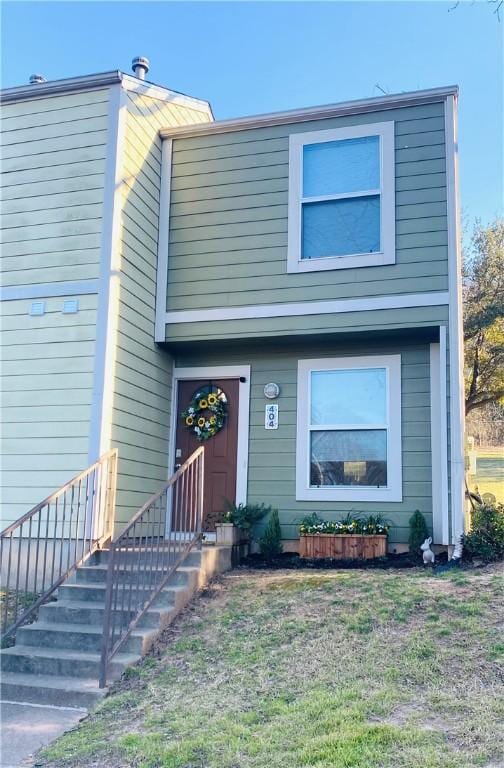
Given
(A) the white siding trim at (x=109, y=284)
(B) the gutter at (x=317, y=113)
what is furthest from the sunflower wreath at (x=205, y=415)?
(B) the gutter at (x=317, y=113)

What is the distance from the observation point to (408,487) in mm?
7094

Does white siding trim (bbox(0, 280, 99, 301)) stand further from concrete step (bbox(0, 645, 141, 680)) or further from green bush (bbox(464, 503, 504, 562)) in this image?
green bush (bbox(464, 503, 504, 562))

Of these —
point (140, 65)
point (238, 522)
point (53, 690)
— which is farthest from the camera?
point (140, 65)

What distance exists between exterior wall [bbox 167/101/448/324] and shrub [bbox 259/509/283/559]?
240cm

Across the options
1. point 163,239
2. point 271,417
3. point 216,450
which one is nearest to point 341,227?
point 163,239

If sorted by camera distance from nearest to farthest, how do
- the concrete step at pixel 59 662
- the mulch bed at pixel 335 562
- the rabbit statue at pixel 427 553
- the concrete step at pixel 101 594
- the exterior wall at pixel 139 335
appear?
the concrete step at pixel 59 662 < the concrete step at pixel 101 594 < the rabbit statue at pixel 427 553 < the mulch bed at pixel 335 562 < the exterior wall at pixel 139 335

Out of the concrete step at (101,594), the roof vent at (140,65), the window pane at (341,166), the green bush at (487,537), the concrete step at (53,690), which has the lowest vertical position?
the concrete step at (53,690)

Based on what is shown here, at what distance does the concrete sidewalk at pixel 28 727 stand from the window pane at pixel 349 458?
3.81m

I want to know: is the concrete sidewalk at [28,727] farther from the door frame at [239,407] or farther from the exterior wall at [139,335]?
the door frame at [239,407]

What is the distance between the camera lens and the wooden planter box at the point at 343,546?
6.85 meters

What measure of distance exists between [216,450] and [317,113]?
399cm

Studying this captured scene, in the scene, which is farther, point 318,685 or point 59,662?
point 59,662

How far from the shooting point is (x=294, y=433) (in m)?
7.59

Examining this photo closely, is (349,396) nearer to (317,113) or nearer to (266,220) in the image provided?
(266,220)
